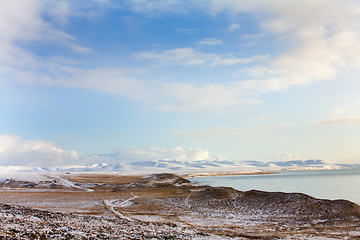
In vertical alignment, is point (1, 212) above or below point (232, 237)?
above

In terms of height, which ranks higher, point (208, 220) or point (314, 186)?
point (208, 220)

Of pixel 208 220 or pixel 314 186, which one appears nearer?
pixel 208 220

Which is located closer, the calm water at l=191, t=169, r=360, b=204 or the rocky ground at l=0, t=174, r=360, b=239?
the rocky ground at l=0, t=174, r=360, b=239

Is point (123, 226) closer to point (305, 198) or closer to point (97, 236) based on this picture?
point (97, 236)

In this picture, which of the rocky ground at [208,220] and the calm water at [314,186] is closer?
the rocky ground at [208,220]

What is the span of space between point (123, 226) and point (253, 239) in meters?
9.08

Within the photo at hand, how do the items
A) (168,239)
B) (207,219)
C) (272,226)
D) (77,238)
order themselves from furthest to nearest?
(207,219), (272,226), (168,239), (77,238)

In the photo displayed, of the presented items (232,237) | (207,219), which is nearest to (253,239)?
(232,237)

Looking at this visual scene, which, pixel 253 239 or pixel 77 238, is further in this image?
pixel 253 239

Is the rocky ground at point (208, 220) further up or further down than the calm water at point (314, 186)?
further up

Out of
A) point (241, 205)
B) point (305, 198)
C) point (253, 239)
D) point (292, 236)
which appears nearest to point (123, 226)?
point (253, 239)

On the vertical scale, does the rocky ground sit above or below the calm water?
above

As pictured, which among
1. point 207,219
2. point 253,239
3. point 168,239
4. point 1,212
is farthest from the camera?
point 207,219

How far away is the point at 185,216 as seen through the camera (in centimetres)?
2942
